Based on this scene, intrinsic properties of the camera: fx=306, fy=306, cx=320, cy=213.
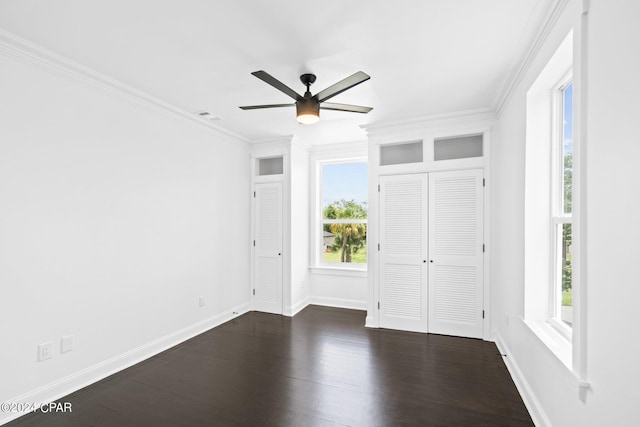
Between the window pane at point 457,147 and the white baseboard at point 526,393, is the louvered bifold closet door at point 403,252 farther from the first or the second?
the white baseboard at point 526,393

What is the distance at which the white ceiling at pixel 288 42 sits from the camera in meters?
1.81

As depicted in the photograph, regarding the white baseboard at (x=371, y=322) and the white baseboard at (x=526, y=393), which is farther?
the white baseboard at (x=371, y=322)

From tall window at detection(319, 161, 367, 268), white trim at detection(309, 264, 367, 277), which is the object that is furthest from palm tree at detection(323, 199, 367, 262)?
white trim at detection(309, 264, 367, 277)

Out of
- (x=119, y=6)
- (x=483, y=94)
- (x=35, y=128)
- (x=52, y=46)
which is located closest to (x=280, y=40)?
(x=119, y=6)

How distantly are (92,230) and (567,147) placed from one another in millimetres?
3752

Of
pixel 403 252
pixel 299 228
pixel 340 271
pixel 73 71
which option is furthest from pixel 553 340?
pixel 73 71

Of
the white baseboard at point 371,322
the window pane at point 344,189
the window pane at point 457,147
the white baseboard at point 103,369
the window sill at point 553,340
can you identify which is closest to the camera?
the window sill at point 553,340

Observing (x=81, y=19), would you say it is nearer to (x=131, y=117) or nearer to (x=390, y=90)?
(x=131, y=117)

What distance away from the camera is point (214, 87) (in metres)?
2.87

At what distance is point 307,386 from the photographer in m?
2.53

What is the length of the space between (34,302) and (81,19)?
1980mm

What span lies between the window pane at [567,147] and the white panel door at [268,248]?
3345 mm

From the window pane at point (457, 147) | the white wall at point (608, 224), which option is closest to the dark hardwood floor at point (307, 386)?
the white wall at point (608, 224)

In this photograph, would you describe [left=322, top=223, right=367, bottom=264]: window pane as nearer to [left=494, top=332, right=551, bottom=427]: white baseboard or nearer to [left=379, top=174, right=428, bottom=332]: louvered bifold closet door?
[left=379, top=174, right=428, bottom=332]: louvered bifold closet door
